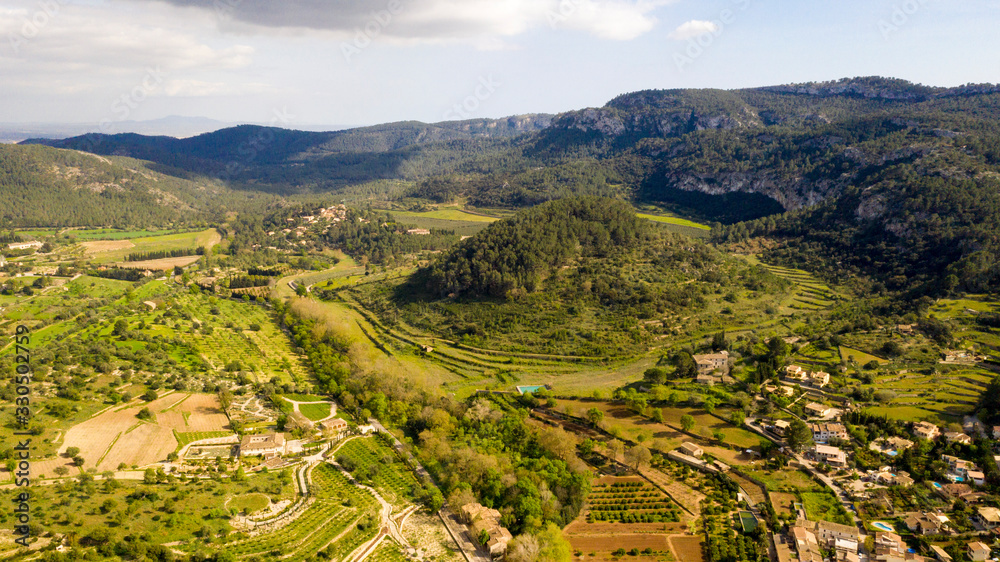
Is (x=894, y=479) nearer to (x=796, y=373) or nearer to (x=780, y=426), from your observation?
(x=780, y=426)

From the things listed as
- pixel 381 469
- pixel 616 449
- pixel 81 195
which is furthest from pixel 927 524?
pixel 81 195

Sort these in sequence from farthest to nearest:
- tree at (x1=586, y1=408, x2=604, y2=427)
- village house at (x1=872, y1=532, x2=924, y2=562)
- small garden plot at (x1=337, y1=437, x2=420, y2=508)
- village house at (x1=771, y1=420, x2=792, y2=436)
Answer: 1. tree at (x1=586, y1=408, x2=604, y2=427)
2. village house at (x1=771, y1=420, x2=792, y2=436)
3. small garden plot at (x1=337, y1=437, x2=420, y2=508)
4. village house at (x1=872, y1=532, x2=924, y2=562)

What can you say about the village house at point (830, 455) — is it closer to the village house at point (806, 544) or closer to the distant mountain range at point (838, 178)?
the village house at point (806, 544)

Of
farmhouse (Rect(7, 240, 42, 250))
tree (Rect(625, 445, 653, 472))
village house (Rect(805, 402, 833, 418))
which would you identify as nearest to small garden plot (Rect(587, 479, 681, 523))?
tree (Rect(625, 445, 653, 472))

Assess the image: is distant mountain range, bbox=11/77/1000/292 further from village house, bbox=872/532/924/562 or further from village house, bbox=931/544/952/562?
village house, bbox=872/532/924/562

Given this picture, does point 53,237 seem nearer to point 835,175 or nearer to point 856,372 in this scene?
point 856,372

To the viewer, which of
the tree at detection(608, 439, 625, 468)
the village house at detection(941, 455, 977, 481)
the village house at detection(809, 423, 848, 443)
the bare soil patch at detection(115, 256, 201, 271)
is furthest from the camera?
the bare soil patch at detection(115, 256, 201, 271)
